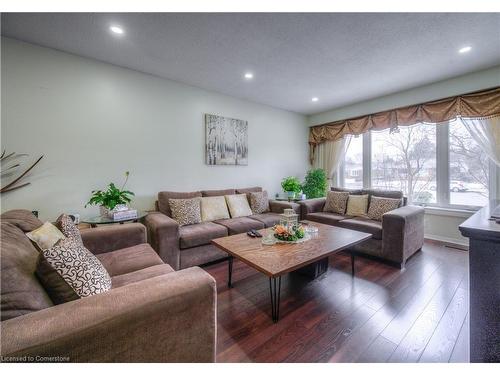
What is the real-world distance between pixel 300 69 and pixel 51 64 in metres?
2.87

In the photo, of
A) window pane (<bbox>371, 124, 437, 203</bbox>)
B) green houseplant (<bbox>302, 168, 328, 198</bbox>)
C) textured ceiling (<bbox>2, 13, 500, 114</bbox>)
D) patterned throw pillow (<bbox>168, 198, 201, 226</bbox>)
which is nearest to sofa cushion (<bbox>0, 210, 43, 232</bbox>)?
patterned throw pillow (<bbox>168, 198, 201, 226</bbox>)

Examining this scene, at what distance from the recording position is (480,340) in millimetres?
909

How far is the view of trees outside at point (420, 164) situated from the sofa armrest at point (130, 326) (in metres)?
3.99

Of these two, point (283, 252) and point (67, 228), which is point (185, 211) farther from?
point (283, 252)

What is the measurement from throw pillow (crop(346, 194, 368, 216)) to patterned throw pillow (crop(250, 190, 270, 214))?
135 cm

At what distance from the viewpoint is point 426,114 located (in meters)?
3.26

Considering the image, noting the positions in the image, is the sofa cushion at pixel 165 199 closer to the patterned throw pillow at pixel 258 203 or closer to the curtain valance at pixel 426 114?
the patterned throw pillow at pixel 258 203

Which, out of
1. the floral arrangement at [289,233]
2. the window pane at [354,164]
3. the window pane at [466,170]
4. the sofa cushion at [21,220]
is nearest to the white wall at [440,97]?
the window pane at [466,170]

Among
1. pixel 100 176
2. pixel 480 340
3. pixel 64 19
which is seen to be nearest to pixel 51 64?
pixel 64 19

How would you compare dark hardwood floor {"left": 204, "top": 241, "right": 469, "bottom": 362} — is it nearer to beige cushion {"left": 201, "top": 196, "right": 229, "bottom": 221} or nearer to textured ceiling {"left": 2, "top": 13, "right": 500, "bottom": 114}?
beige cushion {"left": 201, "top": 196, "right": 229, "bottom": 221}

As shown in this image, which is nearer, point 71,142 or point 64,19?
point 64,19

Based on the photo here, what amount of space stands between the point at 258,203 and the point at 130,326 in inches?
113

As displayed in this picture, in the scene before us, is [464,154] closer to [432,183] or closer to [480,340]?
[432,183]

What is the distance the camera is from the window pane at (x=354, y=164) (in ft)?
14.1
